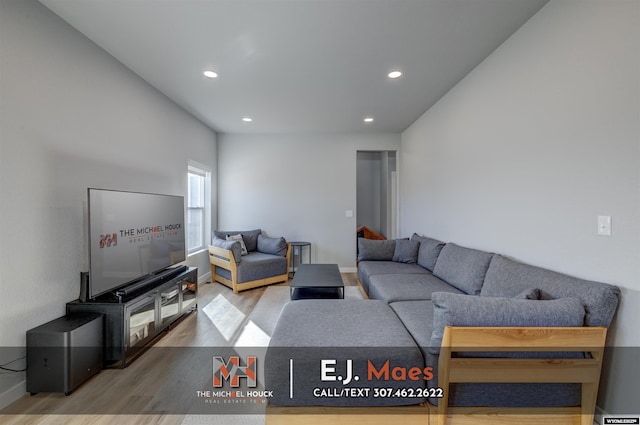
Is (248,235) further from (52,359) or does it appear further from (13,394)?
(13,394)

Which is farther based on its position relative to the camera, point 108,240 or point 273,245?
point 273,245

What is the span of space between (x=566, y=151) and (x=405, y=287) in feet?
5.18

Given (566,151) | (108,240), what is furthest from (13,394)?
(566,151)

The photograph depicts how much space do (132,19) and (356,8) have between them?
1678mm

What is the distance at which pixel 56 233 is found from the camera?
6.35ft

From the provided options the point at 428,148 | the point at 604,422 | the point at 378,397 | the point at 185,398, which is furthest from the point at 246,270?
the point at 604,422

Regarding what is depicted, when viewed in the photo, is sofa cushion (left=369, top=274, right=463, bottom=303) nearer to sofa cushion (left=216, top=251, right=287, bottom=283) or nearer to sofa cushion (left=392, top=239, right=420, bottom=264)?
sofa cushion (left=392, top=239, right=420, bottom=264)

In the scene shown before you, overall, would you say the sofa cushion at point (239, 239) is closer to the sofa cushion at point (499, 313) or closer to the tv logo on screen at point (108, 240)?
the tv logo on screen at point (108, 240)

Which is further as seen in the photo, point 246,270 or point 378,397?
point 246,270

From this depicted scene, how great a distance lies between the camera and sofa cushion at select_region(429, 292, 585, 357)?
1.21 m

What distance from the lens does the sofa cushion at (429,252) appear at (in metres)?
3.13

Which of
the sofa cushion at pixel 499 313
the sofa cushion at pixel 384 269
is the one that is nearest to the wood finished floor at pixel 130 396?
the sofa cushion at pixel 499 313

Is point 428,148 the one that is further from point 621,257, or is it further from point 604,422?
point 604,422

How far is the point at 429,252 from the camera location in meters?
3.23
